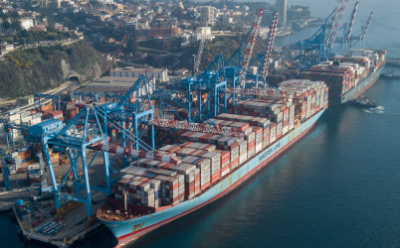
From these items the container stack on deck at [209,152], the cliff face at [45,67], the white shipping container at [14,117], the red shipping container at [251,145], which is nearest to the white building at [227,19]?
the cliff face at [45,67]

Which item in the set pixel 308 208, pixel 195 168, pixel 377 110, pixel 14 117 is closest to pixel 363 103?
pixel 377 110

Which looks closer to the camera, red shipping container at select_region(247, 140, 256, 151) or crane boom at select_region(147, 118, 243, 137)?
crane boom at select_region(147, 118, 243, 137)

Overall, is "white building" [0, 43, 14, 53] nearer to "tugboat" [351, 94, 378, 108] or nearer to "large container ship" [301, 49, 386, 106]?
"large container ship" [301, 49, 386, 106]

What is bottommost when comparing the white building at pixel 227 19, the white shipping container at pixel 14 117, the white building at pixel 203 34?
the white shipping container at pixel 14 117

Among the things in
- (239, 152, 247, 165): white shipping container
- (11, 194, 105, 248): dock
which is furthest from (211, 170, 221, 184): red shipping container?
(11, 194, 105, 248): dock

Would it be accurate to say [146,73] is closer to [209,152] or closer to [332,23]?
[209,152]

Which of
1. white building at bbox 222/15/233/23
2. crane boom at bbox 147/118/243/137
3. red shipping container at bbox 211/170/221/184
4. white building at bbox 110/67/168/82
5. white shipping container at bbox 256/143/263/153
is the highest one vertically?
white building at bbox 222/15/233/23

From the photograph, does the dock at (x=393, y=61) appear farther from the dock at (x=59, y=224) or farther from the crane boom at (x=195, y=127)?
the dock at (x=59, y=224)
